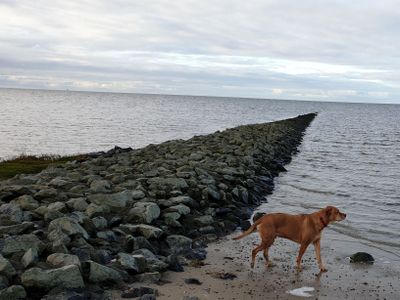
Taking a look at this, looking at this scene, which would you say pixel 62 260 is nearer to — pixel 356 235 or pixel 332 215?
pixel 332 215

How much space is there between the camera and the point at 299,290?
6.32 metres

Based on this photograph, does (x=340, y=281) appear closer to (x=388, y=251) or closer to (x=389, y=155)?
(x=388, y=251)

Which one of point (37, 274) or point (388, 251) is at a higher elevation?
point (37, 274)

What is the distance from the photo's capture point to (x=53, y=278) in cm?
523

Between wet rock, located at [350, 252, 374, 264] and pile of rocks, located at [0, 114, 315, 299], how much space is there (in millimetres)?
2368

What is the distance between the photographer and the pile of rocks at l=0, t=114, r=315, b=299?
5.55 meters

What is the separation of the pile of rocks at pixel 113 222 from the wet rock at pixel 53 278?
1 cm

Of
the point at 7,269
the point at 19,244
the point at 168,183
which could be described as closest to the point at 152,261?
the point at 19,244

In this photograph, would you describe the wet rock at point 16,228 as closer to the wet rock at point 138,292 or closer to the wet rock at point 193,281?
the wet rock at point 138,292

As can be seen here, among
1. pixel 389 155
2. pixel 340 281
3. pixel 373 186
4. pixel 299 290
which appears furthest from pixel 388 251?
pixel 389 155

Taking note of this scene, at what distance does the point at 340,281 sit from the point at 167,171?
6355mm

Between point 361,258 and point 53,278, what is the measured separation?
499 centimetres

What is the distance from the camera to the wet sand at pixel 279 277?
19.8 ft

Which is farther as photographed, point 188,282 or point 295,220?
point 295,220
